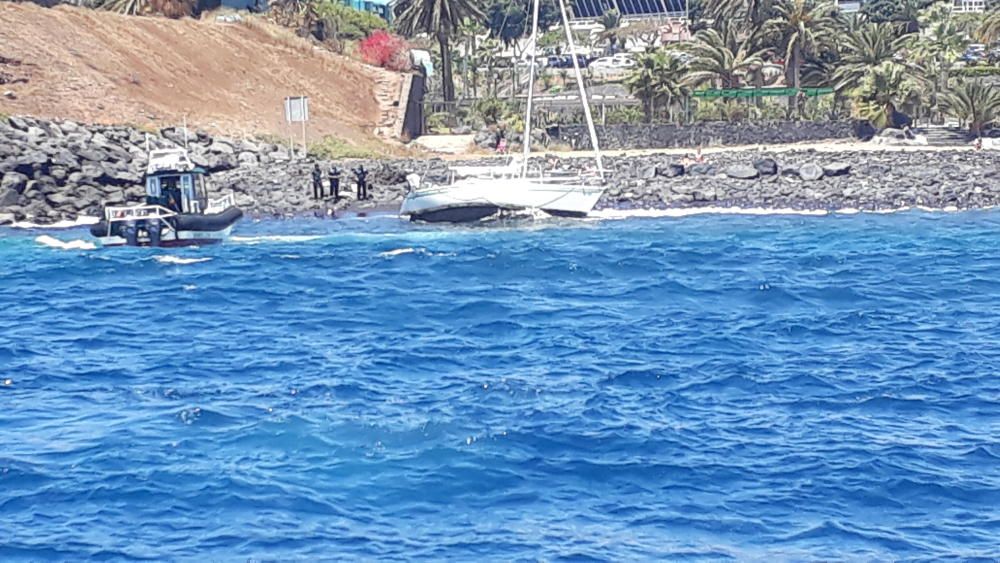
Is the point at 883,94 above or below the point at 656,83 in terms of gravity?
below

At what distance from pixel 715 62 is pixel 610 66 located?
4652cm

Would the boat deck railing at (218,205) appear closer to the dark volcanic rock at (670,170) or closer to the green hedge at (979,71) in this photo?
the dark volcanic rock at (670,170)

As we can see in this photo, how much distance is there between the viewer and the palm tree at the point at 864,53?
76812 mm

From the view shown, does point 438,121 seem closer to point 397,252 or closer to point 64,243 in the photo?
point 64,243

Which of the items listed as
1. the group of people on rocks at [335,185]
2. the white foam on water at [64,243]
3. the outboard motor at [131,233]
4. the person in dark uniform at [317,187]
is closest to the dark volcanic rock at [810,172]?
the group of people on rocks at [335,185]

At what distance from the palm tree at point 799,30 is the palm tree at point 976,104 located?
9.91 metres

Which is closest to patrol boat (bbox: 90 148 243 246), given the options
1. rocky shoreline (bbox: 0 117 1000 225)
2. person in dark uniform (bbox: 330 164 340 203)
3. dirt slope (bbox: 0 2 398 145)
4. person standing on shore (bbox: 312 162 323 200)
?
rocky shoreline (bbox: 0 117 1000 225)

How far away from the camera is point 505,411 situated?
1983cm

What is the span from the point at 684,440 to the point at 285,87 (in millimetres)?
59686

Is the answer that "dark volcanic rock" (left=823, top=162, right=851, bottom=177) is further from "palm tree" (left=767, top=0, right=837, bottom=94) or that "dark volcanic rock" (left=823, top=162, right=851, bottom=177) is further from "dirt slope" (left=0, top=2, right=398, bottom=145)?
"dirt slope" (left=0, top=2, right=398, bottom=145)

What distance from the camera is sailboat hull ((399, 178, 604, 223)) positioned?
46.4m

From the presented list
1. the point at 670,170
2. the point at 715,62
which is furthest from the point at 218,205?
the point at 715,62

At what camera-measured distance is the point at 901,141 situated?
7044 centimetres

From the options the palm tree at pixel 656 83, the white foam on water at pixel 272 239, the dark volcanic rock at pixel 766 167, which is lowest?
the white foam on water at pixel 272 239
